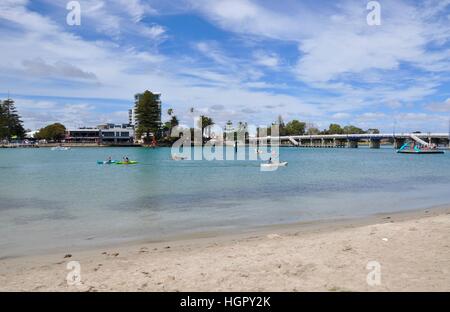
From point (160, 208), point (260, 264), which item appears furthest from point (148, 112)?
point (260, 264)

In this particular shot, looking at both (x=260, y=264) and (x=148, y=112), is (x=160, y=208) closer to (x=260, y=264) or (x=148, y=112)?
(x=260, y=264)

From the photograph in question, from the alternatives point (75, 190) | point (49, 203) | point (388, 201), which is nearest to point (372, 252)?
point (388, 201)

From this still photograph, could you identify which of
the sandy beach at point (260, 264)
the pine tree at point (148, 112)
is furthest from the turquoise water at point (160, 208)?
the pine tree at point (148, 112)

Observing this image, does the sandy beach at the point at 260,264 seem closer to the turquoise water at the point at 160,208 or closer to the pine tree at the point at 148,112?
the turquoise water at the point at 160,208

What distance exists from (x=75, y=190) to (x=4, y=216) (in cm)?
1336

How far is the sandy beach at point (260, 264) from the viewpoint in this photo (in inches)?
336

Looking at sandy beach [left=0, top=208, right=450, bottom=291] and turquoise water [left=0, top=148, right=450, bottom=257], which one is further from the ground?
sandy beach [left=0, top=208, right=450, bottom=291]

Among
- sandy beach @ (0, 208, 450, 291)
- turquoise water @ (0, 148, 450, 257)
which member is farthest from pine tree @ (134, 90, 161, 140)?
sandy beach @ (0, 208, 450, 291)

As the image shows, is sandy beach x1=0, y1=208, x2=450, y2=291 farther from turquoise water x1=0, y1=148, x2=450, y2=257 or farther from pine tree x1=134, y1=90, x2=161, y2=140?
pine tree x1=134, y1=90, x2=161, y2=140

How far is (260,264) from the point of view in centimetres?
1010

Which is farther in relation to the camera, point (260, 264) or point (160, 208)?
point (160, 208)

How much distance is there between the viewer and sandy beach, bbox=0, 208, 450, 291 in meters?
8.54

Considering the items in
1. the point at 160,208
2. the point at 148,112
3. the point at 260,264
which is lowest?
the point at 160,208
